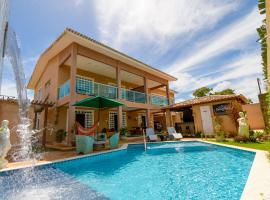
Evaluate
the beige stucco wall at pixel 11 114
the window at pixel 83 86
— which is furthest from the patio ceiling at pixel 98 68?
the beige stucco wall at pixel 11 114

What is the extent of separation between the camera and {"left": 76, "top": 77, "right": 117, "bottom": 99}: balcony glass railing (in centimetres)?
1109

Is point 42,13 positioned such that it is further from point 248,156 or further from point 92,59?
point 248,156

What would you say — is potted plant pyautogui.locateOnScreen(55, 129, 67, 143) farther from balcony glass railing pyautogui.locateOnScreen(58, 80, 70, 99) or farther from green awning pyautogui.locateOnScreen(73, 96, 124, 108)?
green awning pyautogui.locateOnScreen(73, 96, 124, 108)

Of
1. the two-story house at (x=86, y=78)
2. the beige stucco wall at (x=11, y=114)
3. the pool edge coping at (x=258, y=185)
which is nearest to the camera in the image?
the pool edge coping at (x=258, y=185)

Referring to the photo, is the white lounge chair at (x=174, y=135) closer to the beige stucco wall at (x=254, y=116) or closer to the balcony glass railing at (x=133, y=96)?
the balcony glass railing at (x=133, y=96)

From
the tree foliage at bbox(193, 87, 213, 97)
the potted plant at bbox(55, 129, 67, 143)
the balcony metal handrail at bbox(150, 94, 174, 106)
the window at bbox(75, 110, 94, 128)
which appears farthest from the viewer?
the tree foliage at bbox(193, 87, 213, 97)

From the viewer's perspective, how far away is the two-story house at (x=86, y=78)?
10.5 metres

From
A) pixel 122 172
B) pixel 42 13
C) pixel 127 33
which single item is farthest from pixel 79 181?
pixel 127 33

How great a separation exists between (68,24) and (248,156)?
465 inches

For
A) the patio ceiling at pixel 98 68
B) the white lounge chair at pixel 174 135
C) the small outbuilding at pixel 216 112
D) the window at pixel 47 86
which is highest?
the patio ceiling at pixel 98 68

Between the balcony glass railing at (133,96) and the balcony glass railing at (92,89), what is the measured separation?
3.95 feet

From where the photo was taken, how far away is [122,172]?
5.64 meters

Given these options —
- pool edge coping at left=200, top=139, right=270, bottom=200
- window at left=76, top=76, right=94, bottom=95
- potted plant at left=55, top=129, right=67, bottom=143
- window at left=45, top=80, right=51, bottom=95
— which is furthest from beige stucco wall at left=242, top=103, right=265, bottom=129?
window at left=45, top=80, right=51, bottom=95

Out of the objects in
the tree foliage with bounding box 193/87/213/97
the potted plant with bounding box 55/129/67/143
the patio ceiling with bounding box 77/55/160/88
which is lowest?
the potted plant with bounding box 55/129/67/143
